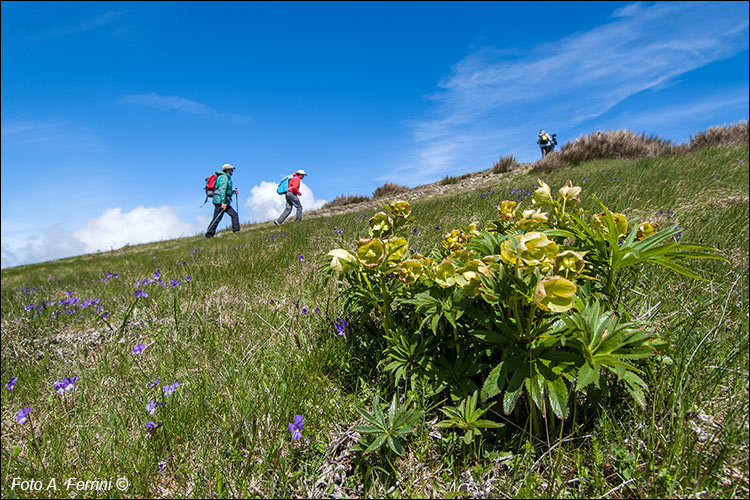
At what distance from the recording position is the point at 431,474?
5.05ft

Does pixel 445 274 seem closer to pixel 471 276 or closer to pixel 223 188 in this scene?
pixel 471 276

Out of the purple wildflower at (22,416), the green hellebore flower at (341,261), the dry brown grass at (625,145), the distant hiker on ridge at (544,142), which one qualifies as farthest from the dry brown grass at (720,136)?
the purple wildflower at (22,416)

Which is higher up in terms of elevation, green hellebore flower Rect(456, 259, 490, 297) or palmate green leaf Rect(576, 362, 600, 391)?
green hellebore flower Rect(456, 259, 490, 297)

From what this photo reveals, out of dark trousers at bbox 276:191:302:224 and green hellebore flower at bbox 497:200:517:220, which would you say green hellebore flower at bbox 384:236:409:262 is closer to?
green hellebore flower at bbox 497:200:517:220

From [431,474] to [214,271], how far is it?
3983mm

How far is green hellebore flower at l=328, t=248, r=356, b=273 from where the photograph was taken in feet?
5.26

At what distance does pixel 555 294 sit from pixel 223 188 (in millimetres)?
13336

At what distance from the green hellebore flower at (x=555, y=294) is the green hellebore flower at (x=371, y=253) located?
64 cm

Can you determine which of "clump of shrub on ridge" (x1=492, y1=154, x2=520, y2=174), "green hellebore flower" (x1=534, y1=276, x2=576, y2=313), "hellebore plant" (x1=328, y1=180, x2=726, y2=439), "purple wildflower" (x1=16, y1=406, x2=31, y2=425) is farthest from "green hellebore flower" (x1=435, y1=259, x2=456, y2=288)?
"clump of shrub on ridge" (x1=492, y1=154, x2=520, y2=174)

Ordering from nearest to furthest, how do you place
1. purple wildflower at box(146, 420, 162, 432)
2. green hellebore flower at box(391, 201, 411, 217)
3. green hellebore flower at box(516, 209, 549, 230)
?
1. green hellebore flower at box(516, 209, 549, 230)
2. purple wildflower at box(146, 420, 162, 432)
3. green hellebore flower at box(391, 201, 411, 217)

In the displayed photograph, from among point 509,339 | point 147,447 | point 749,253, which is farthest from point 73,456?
point 749,253

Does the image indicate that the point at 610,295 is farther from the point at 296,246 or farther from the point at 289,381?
the point at 296,246

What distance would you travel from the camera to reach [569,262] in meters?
1.31

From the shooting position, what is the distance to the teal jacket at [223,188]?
42.4 feet
